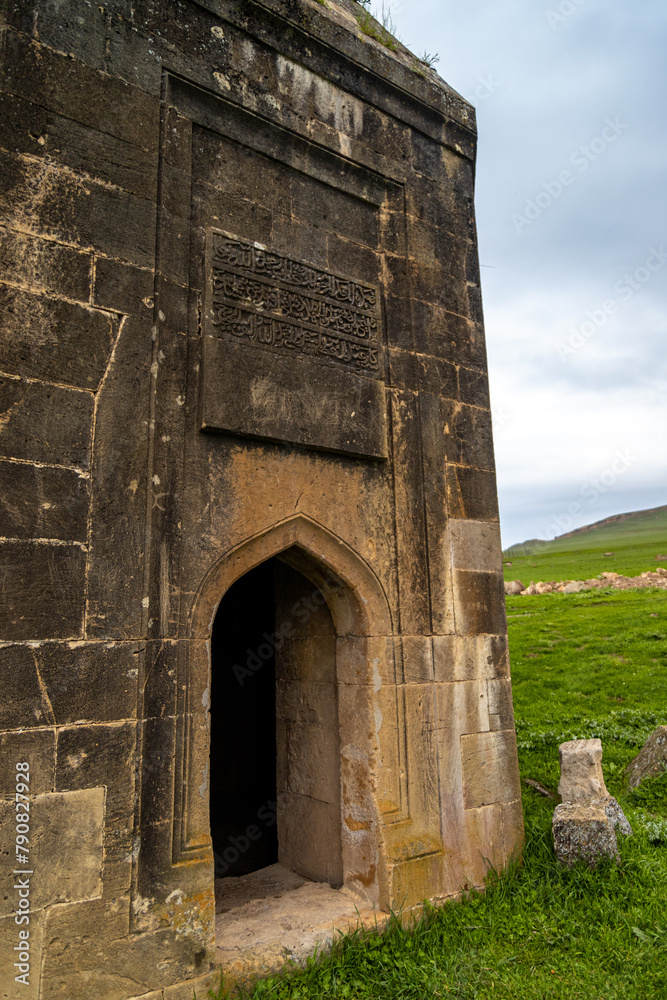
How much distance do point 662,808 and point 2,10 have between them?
24.3 feet

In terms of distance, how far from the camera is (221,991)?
3344 mm

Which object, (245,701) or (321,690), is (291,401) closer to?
(321,690)

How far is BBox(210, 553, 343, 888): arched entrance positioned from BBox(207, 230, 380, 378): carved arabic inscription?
5.39 feet

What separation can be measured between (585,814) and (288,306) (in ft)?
13.7

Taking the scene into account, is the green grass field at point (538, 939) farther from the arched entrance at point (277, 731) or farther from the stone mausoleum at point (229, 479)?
the arched entrance at point (277, 731)

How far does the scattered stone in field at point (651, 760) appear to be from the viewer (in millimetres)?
6398

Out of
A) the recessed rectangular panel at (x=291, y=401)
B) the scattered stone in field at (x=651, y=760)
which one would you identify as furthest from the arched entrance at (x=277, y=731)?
the scattered stone in field at (x=651, y=760)

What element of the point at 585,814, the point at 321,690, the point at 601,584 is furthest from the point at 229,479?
the point at 601,584

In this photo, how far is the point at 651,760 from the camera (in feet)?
21.4

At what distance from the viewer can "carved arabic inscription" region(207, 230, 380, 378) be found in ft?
13.4

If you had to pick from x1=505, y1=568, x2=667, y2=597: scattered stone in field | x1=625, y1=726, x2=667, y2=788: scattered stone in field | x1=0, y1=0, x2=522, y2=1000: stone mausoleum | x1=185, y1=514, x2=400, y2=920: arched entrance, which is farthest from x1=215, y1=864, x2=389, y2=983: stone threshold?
x1=505, y1=568, x2=667, y2=597: scattered stone in field

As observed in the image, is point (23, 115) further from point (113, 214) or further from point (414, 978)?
point (414, 978)

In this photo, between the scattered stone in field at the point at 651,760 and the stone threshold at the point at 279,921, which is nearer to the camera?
the stone threshold at the point at 279,921

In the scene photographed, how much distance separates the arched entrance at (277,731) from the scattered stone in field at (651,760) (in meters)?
3.44
